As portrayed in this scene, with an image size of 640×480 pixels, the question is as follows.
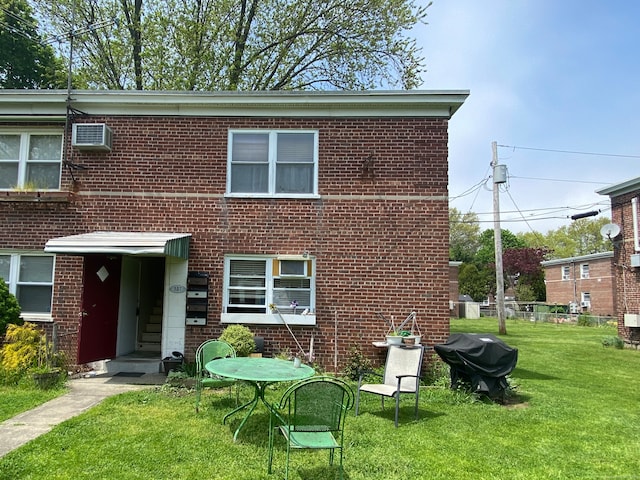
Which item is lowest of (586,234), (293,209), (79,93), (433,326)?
(433,326)

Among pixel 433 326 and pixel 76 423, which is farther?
pixel 433 326

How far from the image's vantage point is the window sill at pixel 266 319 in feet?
31.8

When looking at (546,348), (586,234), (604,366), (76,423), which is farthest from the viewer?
(586,234)

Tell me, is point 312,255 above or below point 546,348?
above

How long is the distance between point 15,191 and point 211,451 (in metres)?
8.20

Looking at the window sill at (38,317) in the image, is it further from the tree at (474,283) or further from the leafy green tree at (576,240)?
the leafy green tree at (576,240)

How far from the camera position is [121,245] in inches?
332

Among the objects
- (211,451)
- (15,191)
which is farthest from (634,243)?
(15,191)

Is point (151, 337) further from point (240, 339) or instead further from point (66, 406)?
point (66, 406)

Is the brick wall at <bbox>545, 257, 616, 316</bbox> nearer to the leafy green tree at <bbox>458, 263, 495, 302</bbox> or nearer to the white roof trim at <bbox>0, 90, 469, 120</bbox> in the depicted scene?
the leafy green tree at <bbox>458, 263, 495, 302</bbox>

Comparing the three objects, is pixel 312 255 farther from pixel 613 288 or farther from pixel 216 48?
pixel 613 288

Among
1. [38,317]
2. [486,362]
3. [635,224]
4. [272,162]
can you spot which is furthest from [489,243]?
[38,317]

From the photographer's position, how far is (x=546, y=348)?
16172mm

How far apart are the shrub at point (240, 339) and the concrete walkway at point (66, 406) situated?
1.52 meters
